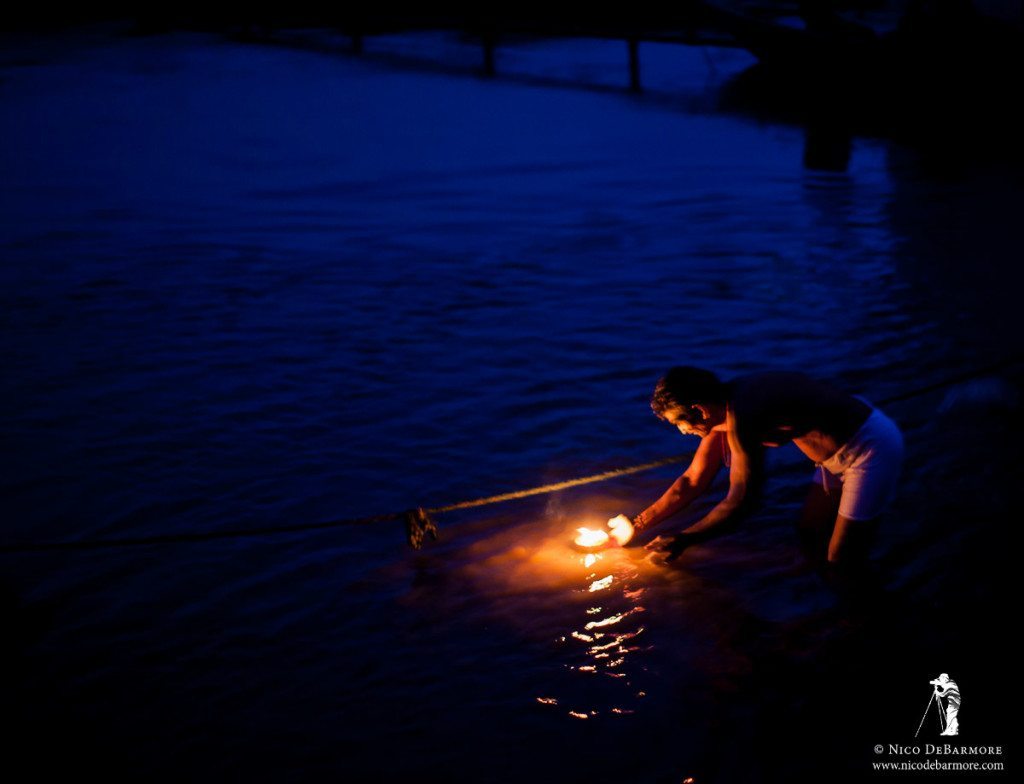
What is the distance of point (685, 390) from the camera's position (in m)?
4.79

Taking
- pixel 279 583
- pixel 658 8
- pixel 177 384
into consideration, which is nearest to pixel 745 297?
pixel 177 384

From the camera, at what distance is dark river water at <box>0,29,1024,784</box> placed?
16.7ft

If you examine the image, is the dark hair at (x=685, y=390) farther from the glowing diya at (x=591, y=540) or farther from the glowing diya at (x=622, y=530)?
the glowing diya at (x=591, y=540)

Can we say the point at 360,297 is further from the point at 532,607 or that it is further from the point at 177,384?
Answer: the point at 532,607

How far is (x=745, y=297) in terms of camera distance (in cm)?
1210

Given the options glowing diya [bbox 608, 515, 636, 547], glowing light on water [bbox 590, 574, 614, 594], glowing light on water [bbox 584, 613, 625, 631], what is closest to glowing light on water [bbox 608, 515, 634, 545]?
glowing diya [bbox 608, 515, 636, 547]

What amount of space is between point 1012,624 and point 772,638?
1.30 meters

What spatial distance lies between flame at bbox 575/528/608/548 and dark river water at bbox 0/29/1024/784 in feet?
1.00

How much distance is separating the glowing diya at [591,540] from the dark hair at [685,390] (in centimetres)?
148

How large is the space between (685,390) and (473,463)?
11.6 feet

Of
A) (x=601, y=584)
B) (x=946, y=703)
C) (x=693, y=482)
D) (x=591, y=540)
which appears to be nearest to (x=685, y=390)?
(x=693, y=482)

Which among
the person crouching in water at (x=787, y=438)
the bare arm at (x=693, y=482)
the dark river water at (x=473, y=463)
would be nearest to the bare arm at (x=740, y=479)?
the person crouching in water at (x=787, y=438)

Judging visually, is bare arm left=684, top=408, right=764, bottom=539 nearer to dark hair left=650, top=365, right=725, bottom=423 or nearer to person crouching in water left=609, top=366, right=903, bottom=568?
person crouching in water left=609, top=366, right=903, bottom=568

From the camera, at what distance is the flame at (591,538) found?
610 cm
